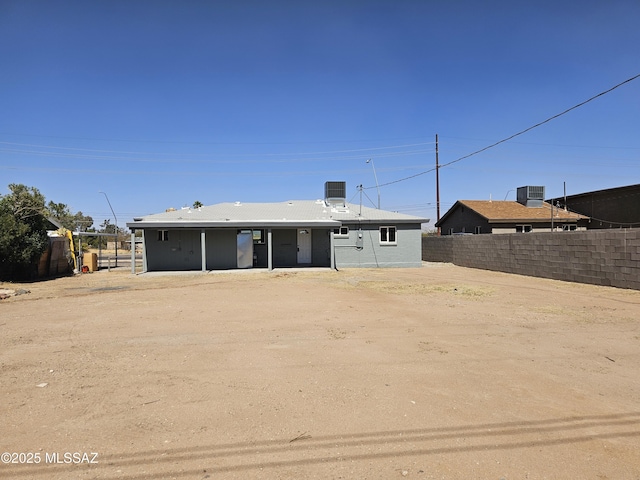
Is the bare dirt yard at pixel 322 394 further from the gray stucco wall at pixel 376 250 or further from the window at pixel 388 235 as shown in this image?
the window at pixel 388 235

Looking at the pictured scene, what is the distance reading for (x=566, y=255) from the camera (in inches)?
584

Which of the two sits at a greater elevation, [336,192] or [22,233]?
[336,192]

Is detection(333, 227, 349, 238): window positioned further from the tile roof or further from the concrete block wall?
the tile roof

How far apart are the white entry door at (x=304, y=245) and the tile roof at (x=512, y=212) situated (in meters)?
14.6

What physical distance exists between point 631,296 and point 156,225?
1919cm

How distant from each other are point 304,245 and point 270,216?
2.68 metres

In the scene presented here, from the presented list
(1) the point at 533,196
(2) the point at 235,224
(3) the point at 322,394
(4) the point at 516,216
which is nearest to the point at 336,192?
(2) the point at 235,224

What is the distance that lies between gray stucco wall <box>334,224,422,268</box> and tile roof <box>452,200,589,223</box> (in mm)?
9181

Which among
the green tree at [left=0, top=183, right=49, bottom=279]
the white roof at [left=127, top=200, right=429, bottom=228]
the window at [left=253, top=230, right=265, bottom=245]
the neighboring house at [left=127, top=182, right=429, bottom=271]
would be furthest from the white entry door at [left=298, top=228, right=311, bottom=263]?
the green tree at [left=0, top=183, right=49, bottom=279]

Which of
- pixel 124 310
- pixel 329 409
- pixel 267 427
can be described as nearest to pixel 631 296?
pixel 329 409

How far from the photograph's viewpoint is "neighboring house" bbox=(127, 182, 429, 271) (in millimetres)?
20375

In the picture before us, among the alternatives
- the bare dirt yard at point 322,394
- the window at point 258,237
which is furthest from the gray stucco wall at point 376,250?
the bare dirt yard at point 322,394

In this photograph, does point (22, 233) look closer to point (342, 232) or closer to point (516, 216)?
point (342, 232)

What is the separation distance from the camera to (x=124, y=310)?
370 inches
